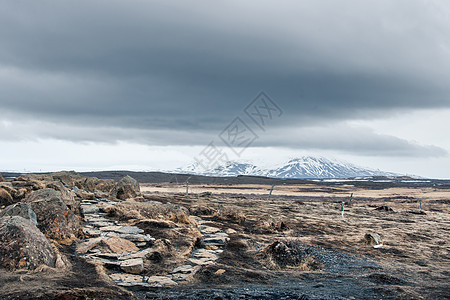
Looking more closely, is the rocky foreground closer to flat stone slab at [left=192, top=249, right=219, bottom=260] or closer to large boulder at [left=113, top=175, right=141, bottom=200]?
flat stone slab at [left=192, top=249, right=219, bottom=260]

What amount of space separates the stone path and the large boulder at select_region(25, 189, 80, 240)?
0.65 metres

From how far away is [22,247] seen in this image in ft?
24.8

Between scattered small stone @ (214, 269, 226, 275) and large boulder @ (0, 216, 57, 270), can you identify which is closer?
large boulder @ (0, 216, 57, 270)

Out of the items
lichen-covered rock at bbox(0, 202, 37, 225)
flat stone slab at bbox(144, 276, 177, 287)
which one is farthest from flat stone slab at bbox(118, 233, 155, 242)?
flat stone slab at bbox(144, 276, 177, 287)

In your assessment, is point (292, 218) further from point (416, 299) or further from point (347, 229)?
point (416, 299)

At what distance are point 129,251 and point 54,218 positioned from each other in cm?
267

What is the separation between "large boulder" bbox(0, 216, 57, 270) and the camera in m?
7.35

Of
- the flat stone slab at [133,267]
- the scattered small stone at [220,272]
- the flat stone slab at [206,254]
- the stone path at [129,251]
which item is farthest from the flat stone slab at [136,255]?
A: the scattered small stone at [220,272]

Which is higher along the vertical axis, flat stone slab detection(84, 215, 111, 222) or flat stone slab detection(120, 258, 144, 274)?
flat stone slab detection(84, 215, 111, 222)

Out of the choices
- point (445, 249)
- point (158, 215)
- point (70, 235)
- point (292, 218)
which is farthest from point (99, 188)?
point (445, 249)

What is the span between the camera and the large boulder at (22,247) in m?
7.35

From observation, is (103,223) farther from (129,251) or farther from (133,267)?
(133,267)

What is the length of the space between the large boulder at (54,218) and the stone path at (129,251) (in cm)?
65

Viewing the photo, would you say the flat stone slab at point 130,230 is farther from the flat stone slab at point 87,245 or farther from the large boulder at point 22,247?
the large boulder at point 22,247
